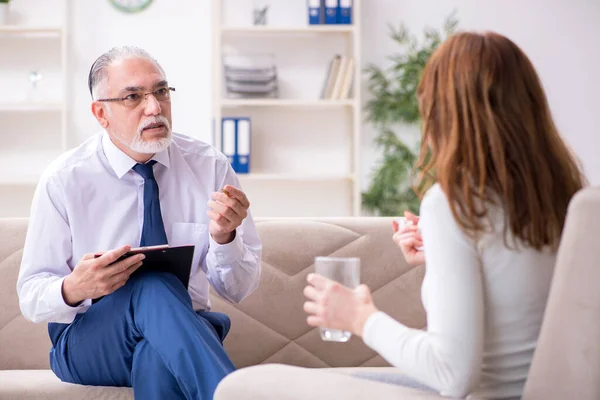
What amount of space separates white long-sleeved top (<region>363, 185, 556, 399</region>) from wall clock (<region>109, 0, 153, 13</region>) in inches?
161

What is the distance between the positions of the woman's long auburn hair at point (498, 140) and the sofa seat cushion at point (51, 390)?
1.08 metres

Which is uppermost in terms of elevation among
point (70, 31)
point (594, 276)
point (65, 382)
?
point (70, 31)

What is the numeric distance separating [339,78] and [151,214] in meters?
2.76

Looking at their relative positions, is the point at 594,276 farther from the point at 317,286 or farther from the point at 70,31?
the point at 70,31

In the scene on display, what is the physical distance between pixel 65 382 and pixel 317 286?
104 centimetres

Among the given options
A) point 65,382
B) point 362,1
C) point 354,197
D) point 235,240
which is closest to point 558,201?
point 235,240

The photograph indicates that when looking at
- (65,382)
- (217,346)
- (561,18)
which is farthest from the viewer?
(561,18)

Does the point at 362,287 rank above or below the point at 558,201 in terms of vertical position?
below

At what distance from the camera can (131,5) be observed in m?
4.93

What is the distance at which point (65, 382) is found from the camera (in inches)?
79.2

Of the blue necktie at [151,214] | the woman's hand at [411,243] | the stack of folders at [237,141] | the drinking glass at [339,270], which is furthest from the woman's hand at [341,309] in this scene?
the stack of folders at [237,141]

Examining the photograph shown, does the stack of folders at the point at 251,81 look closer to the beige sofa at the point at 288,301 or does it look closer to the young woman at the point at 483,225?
the beige sofa at the point at 288,301

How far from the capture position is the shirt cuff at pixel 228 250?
209 centimetres

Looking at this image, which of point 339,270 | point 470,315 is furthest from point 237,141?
point 470,315
